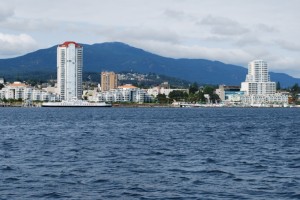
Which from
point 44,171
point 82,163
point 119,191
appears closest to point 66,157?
point 82,163

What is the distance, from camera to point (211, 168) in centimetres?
A: 2795

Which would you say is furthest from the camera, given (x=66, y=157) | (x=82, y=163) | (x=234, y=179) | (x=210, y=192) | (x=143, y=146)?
(x=143, y=146)

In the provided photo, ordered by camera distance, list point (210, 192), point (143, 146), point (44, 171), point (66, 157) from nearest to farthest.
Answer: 1. point (210, 192)
2. point (44, 171)
3. point (66, 157)
4. point (143, 146)

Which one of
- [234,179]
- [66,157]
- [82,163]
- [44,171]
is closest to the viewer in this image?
[234,179]

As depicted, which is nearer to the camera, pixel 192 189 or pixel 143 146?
pixel 192 189

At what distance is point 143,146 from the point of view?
4047cm

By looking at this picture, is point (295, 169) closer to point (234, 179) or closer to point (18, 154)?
point (234, 179)

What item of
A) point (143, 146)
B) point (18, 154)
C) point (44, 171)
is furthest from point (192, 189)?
point (143, 146)

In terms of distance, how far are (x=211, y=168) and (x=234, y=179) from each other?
3.49 m

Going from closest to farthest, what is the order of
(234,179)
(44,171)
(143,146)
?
1. (234,179)
2. (44,171)
3. (143,146)

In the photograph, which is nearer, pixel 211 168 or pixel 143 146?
pixel 211 168

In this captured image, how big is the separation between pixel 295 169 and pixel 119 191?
379 inches

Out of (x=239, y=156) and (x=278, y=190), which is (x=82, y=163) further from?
(x=278, y=190)

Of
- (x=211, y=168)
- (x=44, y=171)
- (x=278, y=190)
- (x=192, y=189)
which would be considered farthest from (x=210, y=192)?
(x=44, y=171)
